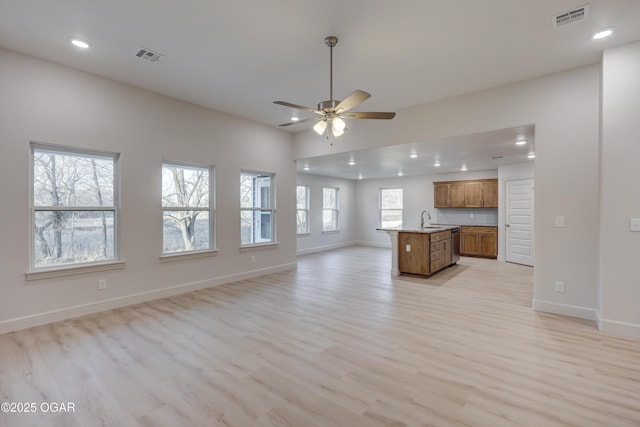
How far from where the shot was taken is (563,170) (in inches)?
143

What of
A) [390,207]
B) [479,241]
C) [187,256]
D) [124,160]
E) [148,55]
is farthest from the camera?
A: [390,207]

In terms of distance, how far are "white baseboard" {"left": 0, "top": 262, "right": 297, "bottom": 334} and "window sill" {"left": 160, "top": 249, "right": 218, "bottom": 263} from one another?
41 cm

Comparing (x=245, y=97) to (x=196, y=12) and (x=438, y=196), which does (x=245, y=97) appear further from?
(x=438, y=196)

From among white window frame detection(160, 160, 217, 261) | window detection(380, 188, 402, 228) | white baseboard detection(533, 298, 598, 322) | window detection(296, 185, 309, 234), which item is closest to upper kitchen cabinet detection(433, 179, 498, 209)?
window detection(380, 188, 402, 228)

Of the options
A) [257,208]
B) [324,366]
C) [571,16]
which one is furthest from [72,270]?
[571,16]

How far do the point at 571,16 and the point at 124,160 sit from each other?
204 inches

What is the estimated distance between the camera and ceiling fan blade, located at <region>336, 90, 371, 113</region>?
258 centimetres

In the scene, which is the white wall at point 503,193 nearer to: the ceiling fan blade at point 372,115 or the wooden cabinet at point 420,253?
the wooden cabinet at point 420,253

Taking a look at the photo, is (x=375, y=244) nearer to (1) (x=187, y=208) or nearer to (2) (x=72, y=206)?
(1) (x=187, y=208)

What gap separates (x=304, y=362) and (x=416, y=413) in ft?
3.25

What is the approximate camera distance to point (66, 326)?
3.33 m

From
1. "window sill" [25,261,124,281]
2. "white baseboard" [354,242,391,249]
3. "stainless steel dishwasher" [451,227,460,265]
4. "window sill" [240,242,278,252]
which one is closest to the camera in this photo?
"window sill" [25,261,124,281]

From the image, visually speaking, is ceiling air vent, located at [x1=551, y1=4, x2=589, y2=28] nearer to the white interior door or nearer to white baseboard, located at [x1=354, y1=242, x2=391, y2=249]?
the white interior door

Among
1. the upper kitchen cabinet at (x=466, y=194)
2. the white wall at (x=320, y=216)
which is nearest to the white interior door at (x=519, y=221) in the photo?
the upper kitchen cabinet at (x=466, y=194)
